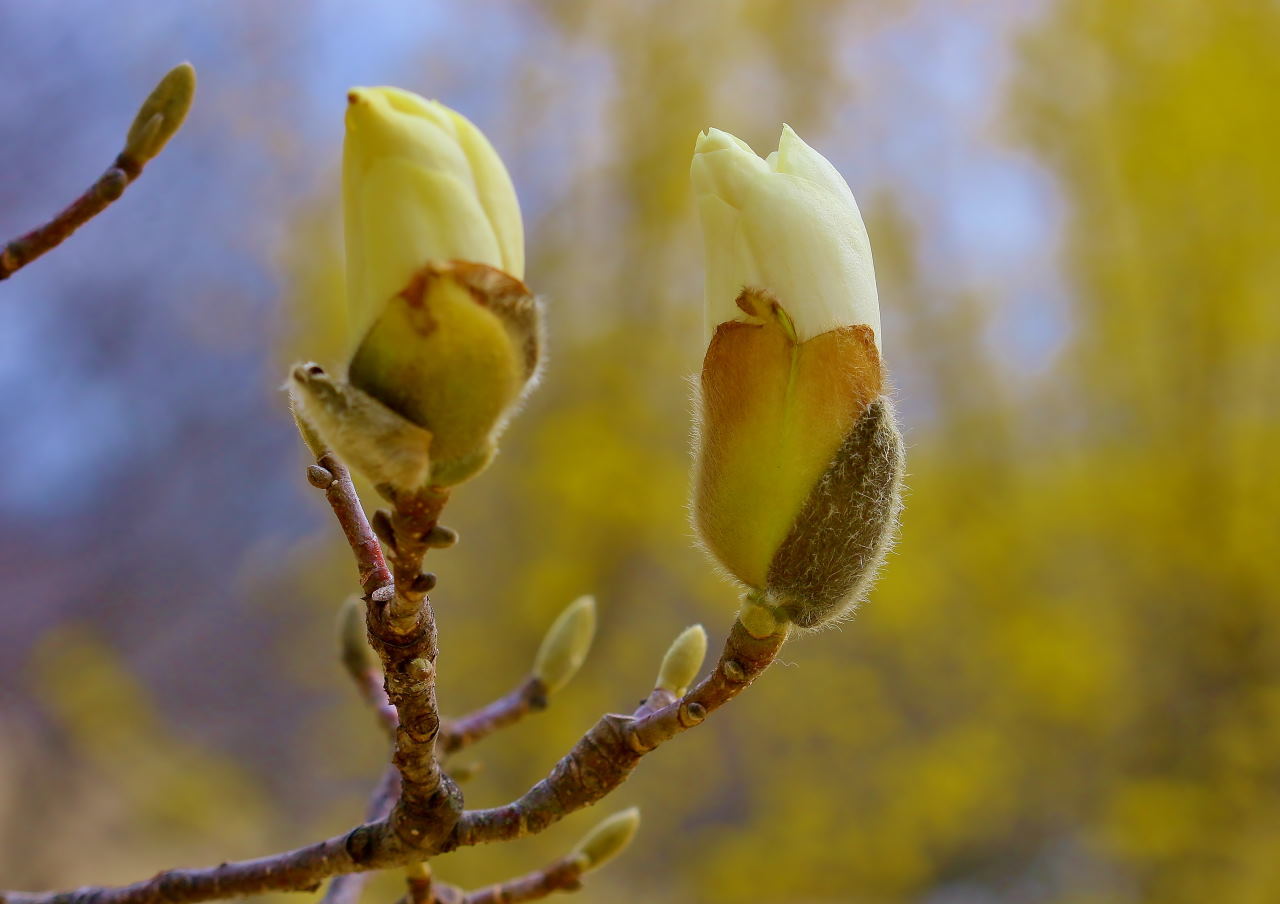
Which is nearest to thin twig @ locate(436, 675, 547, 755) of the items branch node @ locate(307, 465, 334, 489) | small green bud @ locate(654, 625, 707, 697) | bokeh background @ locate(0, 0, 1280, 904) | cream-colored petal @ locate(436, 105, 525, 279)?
small green bud @ locate(654, 625, 707, 697)

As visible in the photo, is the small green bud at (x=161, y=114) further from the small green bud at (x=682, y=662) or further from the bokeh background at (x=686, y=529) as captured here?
the bokeh background at (x=686, y=529)

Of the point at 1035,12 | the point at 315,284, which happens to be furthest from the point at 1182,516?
the point at 315,284

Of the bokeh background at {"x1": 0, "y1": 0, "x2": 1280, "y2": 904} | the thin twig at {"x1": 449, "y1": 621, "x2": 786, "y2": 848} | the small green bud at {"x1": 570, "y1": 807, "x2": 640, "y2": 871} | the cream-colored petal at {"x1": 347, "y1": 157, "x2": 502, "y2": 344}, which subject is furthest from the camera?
the bokeh background at {"x1": 0, "y1": 0, "x2": 1280, "y2": 904}

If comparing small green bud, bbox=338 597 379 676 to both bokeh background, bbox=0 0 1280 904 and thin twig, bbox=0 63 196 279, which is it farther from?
bokeh background, bbox=0 0 1280 904

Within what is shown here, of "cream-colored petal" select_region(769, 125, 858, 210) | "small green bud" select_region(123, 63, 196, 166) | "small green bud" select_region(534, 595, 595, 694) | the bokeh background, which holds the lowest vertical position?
"cream-colored petal" select_region(769, 125, 858, 210)

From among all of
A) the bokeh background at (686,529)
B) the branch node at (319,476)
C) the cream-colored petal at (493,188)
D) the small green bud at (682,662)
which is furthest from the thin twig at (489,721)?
the bokeh background at (686,529)

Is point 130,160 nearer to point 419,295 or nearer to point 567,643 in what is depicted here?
point 419,295
